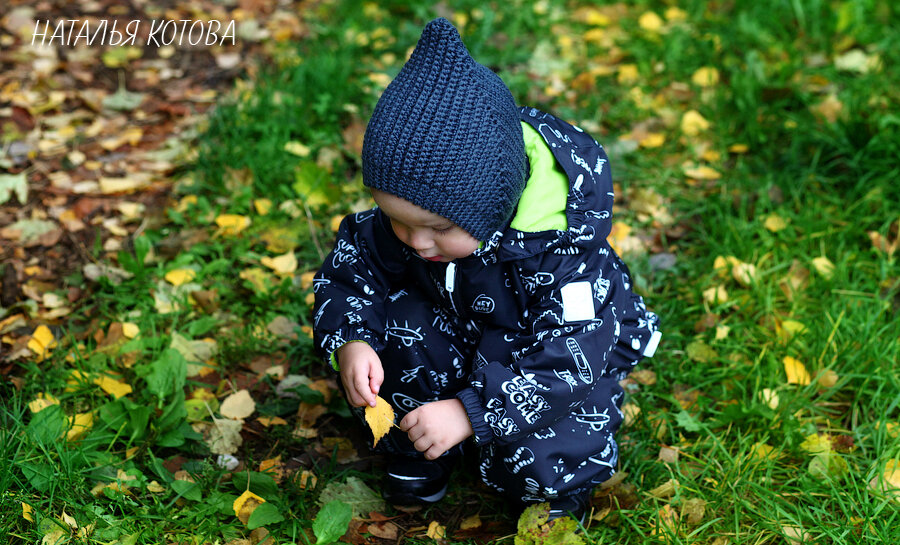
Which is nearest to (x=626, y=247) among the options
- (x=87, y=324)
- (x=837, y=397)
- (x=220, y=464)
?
(x=837, y=397)

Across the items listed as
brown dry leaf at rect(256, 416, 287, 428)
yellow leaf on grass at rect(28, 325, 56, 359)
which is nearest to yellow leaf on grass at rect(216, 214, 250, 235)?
yellow leaf on grass at rect(28, 325, 56, 359)

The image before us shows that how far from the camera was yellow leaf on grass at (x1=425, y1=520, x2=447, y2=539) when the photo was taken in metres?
2.14

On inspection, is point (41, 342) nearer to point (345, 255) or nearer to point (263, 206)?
point (263, 206)

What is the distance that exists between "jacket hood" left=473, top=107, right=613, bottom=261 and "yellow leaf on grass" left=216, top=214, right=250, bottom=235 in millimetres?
1375

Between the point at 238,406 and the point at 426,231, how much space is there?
3.14ft

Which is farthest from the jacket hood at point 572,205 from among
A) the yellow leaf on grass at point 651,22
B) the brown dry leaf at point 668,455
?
the yellow leaf on grass at point 651,22

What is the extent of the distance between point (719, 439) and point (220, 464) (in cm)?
141

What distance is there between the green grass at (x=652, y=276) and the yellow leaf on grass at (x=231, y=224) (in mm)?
43

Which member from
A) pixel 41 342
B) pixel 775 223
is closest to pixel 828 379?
pixel 775 223

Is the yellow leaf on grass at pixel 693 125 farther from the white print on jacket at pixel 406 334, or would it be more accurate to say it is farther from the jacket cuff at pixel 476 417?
the jacket cuff at pixel 476 417

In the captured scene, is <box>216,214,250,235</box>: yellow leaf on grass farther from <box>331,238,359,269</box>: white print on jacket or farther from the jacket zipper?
the jacket zipper

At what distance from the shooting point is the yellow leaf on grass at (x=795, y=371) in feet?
8.09

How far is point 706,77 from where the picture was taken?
146 inches

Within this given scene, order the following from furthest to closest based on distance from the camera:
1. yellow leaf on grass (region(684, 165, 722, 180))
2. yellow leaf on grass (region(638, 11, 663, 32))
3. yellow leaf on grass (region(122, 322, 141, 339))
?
yellow leaf on grass (region(638, 11, 663, 32)) → yellow leaf on grass (region(684, 165, 722, 180)) → yellow leaf on grass (region(122, 322, 141, 339))
